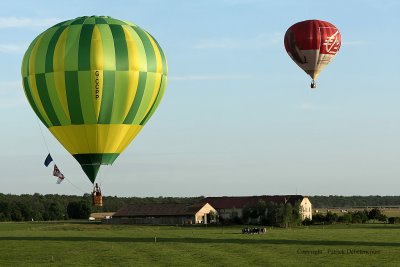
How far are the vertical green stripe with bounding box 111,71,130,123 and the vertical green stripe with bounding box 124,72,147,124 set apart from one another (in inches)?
25.4

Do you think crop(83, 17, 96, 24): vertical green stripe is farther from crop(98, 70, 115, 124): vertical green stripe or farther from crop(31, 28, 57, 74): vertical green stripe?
crop(98, 70, 115, 124): vertical green stripe

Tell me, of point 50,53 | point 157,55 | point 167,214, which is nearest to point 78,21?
point 50,53

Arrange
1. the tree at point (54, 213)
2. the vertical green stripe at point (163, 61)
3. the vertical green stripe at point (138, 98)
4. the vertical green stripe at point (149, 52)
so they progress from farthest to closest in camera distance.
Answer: the tree at point (54, 213)
the vertical green stripe at point (163, 61)
the vertical green stripe at point (149, 52)
the vertical green stripe at point (138, 98)

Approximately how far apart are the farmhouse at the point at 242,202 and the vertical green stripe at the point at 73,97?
88.3 meters

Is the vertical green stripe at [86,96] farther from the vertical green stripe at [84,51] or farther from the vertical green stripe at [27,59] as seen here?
the vertical green stripe at [27,59]

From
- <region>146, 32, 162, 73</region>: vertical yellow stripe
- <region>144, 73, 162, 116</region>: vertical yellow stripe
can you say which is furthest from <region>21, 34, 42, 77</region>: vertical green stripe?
<region>144, 73, 162, 116</region>: vertical yellow stripe

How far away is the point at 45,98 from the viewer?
54.1 meters

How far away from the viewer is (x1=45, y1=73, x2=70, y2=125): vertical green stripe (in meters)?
53.3

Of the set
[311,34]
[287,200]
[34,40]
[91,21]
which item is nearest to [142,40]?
[91,21]

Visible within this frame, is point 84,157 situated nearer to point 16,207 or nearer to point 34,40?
point 34,40

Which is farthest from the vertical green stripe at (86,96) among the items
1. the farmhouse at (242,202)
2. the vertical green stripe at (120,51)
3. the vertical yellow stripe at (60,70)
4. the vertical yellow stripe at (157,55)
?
the farmhouse at (242,202)

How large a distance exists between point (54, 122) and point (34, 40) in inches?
247

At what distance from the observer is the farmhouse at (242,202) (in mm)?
146000

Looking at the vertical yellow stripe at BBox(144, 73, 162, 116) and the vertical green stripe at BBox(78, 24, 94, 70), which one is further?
the vertical yellow stripe at BBox(144, 73, 162, 116)
